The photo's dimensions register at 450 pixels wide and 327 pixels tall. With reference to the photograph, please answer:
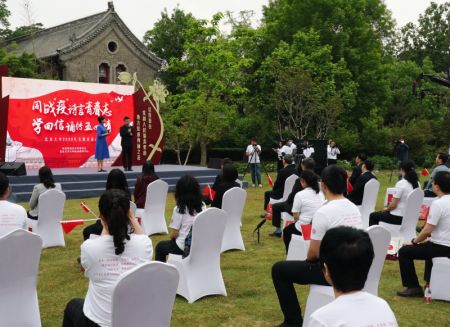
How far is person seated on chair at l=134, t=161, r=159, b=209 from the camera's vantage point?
25.6 feet

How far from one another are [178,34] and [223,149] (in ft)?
41.2

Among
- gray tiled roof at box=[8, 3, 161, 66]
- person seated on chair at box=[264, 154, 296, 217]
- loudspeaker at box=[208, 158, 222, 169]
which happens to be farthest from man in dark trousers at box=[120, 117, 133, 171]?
gray tiled roof at box=[8, 3, 161, 66]

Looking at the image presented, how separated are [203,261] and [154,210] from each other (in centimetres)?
327

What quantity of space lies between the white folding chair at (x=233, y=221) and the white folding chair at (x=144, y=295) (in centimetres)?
388

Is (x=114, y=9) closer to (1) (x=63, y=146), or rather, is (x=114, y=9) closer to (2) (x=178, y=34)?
(2) (x=178, y=34)

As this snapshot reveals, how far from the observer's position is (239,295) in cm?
516

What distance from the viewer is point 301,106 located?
22750 mm

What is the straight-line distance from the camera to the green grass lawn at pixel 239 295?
4473 mm

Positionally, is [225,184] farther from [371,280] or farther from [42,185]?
[371,280]

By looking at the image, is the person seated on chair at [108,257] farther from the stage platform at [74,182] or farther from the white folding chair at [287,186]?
the stage platform at [74,182]

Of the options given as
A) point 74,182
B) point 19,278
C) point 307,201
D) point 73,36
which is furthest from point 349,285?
point 73,36

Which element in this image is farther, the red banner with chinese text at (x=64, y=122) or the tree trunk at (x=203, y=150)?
the tree trunk at (x=203, y=150)

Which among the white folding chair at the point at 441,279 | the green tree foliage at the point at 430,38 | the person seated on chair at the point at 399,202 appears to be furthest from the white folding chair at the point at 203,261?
the green tree foliage at the point at 430,38

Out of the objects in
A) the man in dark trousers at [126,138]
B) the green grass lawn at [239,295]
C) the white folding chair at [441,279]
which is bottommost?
the green grass lawn at [239,295]
